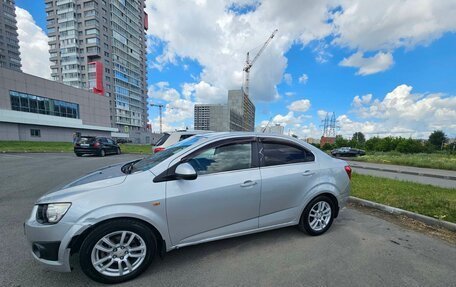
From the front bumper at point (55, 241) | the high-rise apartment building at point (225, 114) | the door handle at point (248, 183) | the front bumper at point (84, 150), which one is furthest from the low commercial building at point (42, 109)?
the door handle at point (248, 183)

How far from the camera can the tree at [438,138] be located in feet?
210

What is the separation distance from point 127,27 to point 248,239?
3576 inches

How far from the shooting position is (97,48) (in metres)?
A: 61.8

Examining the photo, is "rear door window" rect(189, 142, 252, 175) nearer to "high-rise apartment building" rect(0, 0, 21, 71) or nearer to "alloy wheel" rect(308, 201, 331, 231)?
"alloy wheel" rect(308, 201, 331, 231)

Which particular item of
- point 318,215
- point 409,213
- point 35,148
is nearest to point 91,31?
point 35,148

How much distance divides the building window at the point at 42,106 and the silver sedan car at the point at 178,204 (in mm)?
46519

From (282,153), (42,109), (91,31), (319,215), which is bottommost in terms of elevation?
(319,215)

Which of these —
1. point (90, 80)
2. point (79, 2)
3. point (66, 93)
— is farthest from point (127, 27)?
point (66, 93)

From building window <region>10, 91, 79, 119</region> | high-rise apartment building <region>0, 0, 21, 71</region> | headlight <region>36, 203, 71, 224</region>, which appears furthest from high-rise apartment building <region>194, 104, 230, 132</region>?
high-rise apartment building <region>0, 0, 21, 71</region>

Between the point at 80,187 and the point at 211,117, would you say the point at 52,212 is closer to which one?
the point at 80,187

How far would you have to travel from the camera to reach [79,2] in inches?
2411

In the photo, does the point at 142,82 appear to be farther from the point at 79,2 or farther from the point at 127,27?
the point at 79,2

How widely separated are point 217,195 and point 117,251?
4.05 feet

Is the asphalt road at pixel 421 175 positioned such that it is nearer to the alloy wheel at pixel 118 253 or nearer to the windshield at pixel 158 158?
the windshield at pixel 158 158
